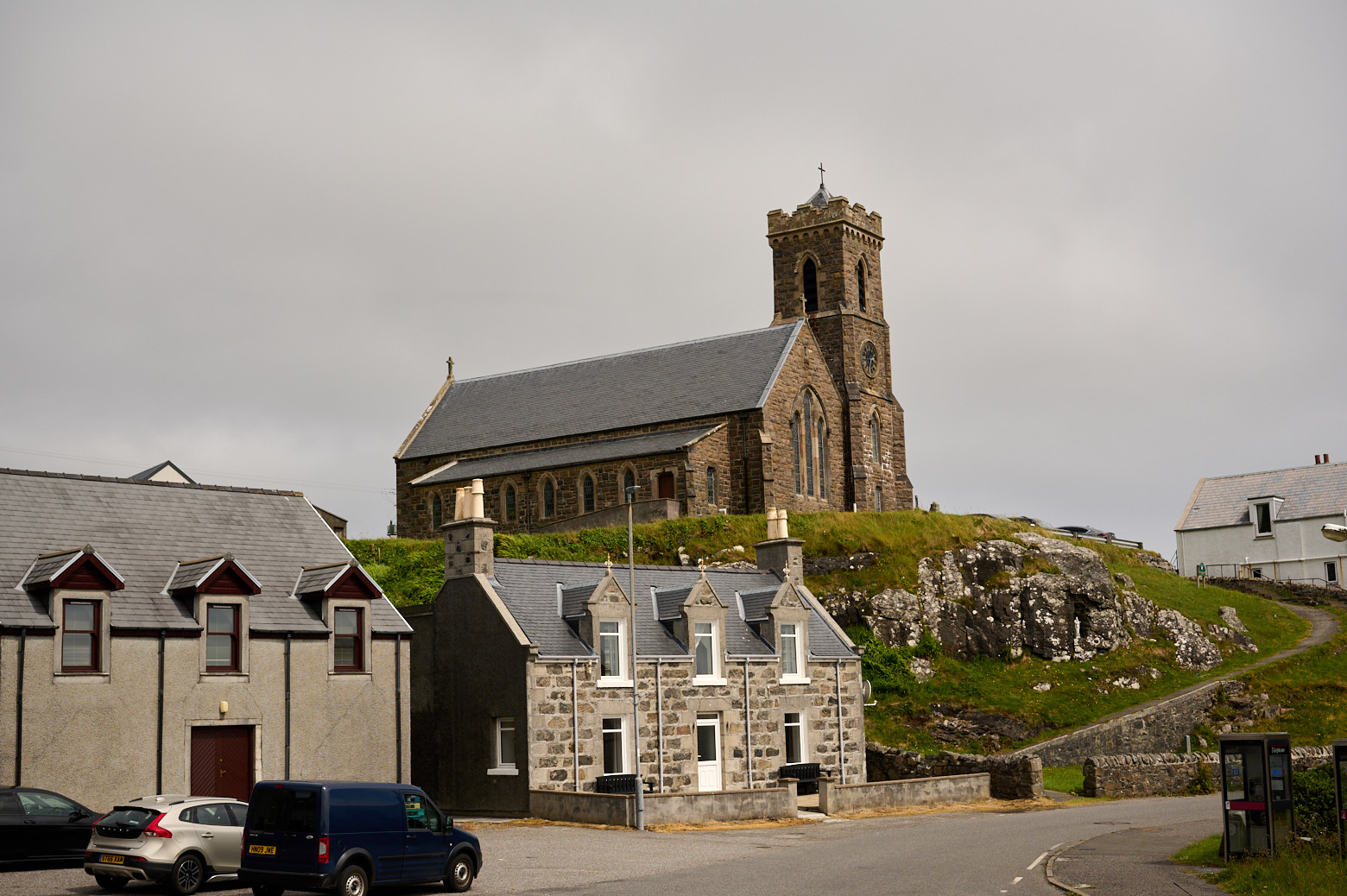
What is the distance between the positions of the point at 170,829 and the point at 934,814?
2168 centimetres

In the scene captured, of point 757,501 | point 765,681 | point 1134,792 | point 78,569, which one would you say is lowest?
point 1134,792

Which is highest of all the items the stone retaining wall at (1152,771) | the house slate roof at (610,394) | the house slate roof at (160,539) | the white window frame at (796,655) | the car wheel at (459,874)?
the house slate roof at (610,394)

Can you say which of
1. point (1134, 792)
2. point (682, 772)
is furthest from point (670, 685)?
point (1134, 792)

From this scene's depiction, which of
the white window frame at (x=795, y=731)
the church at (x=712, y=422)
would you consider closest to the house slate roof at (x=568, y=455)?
the church at (x=712, y=422)

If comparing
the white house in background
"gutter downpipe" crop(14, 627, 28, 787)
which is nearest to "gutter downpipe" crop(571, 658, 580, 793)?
"gutter downpipe" crop(14, 627, 28, 787)

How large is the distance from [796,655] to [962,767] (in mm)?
6340

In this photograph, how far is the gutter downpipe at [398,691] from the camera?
34.2m

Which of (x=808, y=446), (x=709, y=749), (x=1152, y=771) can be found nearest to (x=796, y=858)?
(x=709, y=749)

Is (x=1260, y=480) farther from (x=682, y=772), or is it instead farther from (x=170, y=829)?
(x=170, y=829)

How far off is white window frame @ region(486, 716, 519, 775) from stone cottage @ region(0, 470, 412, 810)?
8.84ft

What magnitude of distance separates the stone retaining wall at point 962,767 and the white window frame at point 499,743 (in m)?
12.6

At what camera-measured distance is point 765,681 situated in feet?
133

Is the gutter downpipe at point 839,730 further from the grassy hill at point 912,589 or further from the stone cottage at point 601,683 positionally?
the grassy hill at point 912,589

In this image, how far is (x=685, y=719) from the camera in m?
38.4
